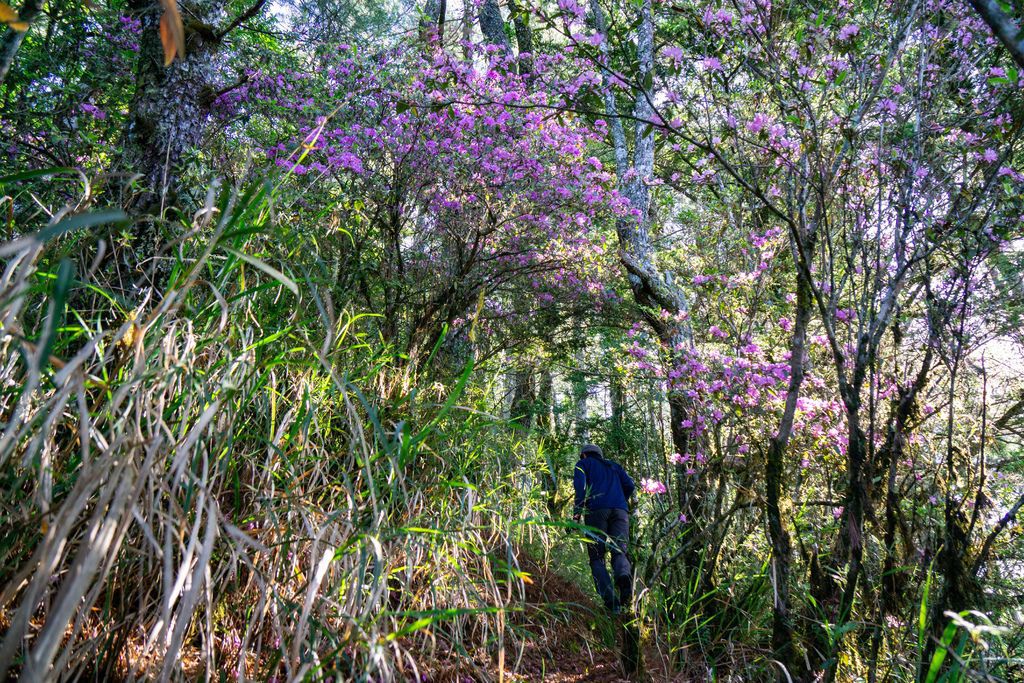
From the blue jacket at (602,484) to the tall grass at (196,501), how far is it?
2.57m

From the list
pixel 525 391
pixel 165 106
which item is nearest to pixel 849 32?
pixel 165 106

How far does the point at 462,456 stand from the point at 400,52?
493cm

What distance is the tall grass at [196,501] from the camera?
95 cm

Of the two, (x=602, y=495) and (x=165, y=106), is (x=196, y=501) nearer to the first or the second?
(x=165, y=106)

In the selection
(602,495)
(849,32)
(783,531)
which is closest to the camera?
(783,531)

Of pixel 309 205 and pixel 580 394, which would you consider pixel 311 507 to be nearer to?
pixel 309 205

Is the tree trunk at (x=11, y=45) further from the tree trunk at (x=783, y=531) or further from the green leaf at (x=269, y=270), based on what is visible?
the tree trunk at (x=783, y=531)

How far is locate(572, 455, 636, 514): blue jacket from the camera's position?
4.52 m

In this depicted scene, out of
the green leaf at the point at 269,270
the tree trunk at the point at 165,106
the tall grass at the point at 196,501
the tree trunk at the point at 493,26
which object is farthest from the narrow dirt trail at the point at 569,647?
the tree trunk at the point at 493,26

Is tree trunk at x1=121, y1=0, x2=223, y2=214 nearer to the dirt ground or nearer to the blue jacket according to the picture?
the dirt ground

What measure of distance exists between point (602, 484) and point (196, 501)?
3.80 metres

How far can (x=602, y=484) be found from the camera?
15.5 ft

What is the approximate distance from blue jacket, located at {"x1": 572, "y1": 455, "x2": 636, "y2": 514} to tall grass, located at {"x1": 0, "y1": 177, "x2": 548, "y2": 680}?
8.43ft

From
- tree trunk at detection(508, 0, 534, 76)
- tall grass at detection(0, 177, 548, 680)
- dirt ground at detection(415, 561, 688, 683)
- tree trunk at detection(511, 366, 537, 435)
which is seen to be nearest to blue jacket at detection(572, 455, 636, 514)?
dirt ground at detection(415, 561, 688, 683)
